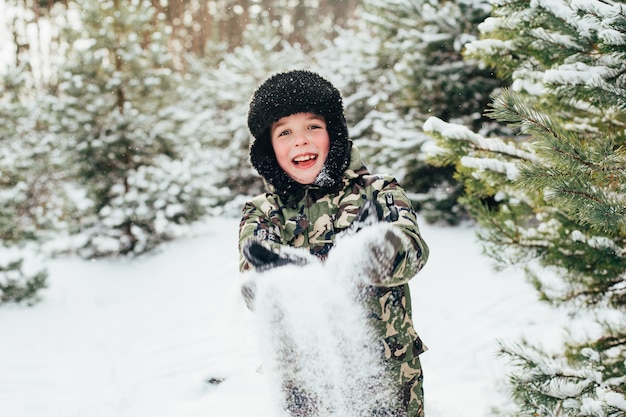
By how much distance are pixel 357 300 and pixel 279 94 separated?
94cm

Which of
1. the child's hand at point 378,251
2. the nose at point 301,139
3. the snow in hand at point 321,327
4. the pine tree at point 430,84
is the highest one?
the nose at point 301,139

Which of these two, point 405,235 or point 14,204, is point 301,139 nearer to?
point 405,235

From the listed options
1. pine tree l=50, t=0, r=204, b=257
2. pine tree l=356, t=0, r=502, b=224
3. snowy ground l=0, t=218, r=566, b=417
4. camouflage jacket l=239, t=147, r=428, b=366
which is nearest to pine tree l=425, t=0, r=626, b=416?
snowy ground l=0, t=218, r=566, b=417

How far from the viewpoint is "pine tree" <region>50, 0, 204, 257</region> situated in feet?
27.0

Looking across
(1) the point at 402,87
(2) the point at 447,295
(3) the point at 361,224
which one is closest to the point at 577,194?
(3) the point at 361,224

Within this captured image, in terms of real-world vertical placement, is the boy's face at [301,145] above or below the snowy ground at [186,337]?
above

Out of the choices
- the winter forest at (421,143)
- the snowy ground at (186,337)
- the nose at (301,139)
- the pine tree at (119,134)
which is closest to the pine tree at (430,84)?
the winter forest at (421,143)

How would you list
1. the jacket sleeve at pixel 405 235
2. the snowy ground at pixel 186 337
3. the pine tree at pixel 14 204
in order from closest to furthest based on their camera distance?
the jacket sleeve at pixel 405 235 → the snowy ground at pixel 186 337 → the pine tree at pixel 14 204

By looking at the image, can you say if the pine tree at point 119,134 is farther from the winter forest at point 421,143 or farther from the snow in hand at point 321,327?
the snow in hand at point 321,327

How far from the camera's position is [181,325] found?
5934 millimetres

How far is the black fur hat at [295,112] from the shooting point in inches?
73.5

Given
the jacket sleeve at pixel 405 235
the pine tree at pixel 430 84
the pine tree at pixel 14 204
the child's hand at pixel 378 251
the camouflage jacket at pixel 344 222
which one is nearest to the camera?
the child's hand at pixel 378 251

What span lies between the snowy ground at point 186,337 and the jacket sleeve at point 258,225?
0.20m

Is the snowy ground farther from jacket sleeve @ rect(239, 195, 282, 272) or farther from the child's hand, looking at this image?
the child's hand
